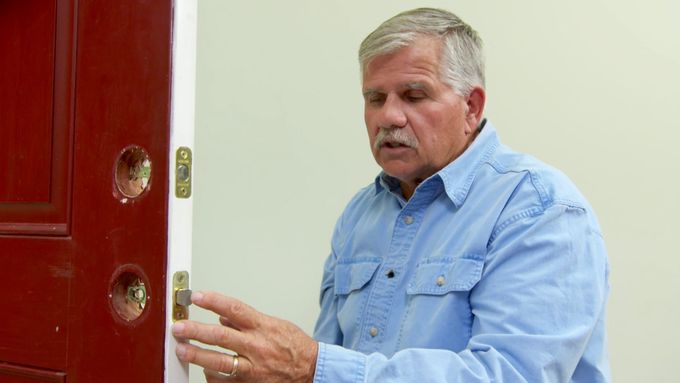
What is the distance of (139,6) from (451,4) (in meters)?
1.38

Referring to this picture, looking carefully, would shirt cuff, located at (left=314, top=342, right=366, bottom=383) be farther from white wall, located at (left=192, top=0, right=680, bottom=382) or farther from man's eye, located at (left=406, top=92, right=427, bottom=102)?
white wall, located at (left=192, top=0, right=680, bottom=382)

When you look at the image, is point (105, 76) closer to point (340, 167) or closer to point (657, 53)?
point (340, 167)

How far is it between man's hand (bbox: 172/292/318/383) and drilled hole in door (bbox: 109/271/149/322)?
60 millimetres

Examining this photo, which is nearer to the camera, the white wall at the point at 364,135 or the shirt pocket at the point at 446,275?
the shirt pocket at the point at 446,275

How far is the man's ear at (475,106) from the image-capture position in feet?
4.07

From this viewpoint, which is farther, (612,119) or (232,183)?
(612,119)

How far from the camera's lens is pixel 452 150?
1.22 metres

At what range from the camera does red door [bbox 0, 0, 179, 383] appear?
0.64 meters

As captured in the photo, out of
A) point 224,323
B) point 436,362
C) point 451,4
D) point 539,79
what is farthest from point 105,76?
→ point 539,79

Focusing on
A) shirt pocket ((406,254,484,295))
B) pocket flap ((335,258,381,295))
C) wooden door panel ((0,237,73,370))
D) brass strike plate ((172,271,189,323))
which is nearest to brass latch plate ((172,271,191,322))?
brass strike plate ((172,271,189,323))

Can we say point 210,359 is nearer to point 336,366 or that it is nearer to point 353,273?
point 336,366

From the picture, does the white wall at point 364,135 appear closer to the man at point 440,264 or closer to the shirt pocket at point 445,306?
the man at point 440,264

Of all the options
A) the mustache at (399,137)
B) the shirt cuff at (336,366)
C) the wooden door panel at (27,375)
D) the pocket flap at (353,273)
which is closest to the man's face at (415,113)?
the mustache at (399,137)

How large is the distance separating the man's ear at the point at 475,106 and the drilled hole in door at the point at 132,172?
75cm
